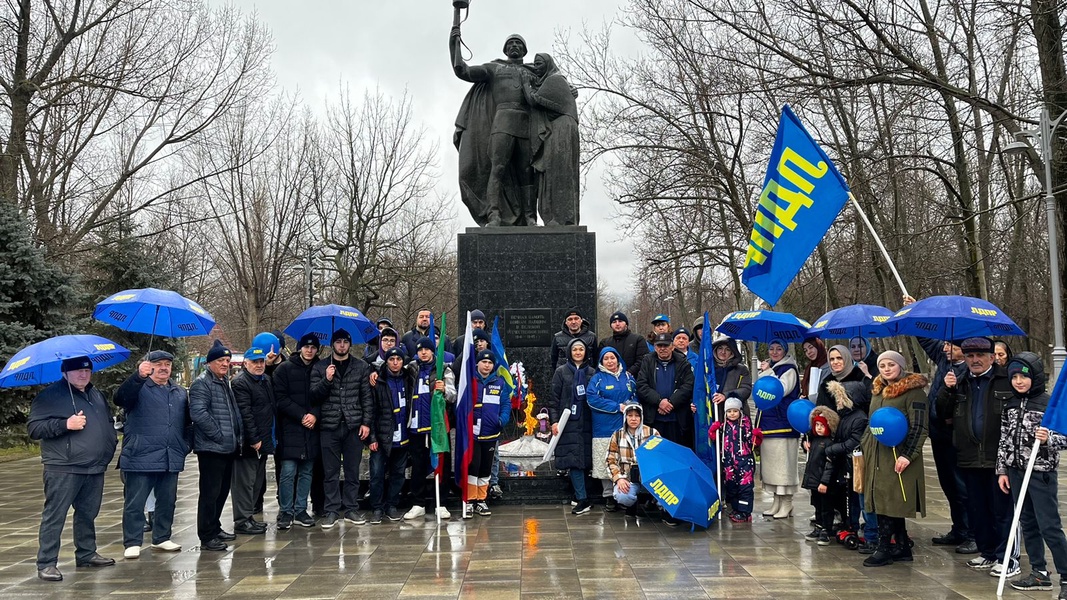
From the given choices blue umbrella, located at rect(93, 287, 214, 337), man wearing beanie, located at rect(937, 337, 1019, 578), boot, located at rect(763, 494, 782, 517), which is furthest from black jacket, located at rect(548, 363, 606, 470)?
blue umbrella, located at rect(93, 287, 214, 337)

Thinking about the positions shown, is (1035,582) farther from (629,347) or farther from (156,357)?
(156,357)

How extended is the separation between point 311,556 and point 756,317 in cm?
483

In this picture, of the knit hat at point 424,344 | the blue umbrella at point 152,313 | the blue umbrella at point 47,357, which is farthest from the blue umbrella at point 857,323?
the blue umbrella at point 47,357

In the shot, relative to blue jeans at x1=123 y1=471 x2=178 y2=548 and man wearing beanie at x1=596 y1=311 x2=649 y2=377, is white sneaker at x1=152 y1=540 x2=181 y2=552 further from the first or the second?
man wearing beanie at x1=596 y1=311 x2=649 y2=377

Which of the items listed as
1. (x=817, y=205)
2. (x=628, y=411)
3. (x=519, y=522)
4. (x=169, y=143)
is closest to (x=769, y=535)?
(x=628, y=411)

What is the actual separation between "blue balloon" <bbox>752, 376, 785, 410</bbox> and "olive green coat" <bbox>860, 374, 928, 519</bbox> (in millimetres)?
1389

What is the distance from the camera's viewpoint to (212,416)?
24.3 feet

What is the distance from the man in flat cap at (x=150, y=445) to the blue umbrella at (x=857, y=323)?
19.8ft

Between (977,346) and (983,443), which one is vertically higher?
(977,346)

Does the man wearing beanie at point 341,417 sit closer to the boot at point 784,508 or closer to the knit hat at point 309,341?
the knit hat at point 309,341

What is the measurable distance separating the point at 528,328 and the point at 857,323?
4.25 metres

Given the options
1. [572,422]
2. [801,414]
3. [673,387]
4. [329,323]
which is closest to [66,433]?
[329,323]

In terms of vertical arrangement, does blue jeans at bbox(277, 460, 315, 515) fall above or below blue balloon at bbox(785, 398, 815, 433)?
below

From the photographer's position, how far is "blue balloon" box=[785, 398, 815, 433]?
7438mm
